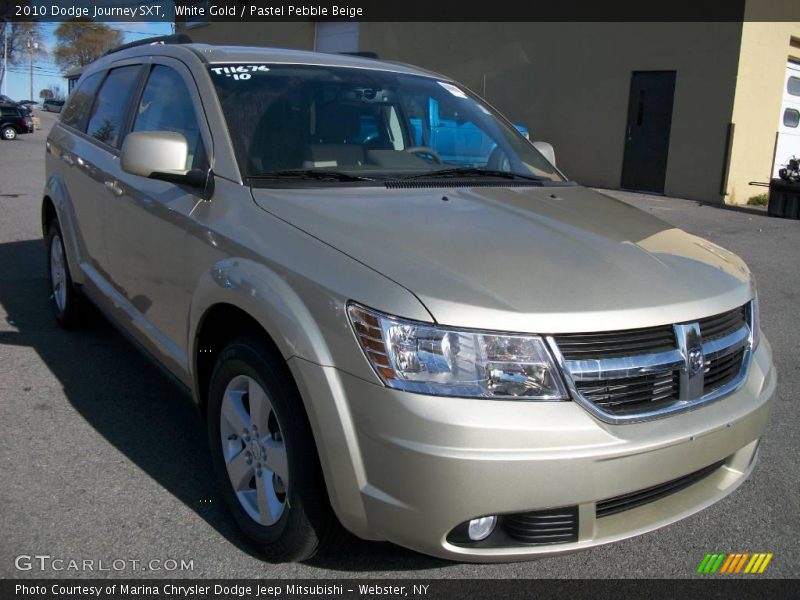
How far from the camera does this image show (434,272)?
7.50ft

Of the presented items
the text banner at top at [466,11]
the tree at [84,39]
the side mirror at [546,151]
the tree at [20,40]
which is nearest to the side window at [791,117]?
the text banner at top at [466,11]

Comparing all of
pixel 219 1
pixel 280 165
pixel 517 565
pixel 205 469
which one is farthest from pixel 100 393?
pixel 219 1

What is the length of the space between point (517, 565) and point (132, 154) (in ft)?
7.23

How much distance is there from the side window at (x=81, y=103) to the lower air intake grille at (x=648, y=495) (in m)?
4.07

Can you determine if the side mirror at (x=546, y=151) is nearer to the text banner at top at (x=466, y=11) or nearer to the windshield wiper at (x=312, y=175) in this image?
the windshield wiper at (x=312, y=175)

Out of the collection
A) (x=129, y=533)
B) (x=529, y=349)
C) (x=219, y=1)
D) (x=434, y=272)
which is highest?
(x=219, y=1)

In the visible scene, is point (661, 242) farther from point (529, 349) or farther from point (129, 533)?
point (129, 533)

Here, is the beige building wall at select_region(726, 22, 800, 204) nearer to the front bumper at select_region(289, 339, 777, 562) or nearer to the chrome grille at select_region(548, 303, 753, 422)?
the chrome grille at select_region(548, 303, 753, 422)

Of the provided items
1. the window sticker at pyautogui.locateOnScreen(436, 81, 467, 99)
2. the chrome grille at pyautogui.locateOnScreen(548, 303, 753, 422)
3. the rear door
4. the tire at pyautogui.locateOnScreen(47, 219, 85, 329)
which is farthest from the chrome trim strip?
the tire at pyautogui.locateOnScreen(47, 219, 85, 329)

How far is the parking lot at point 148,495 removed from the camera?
2.71m

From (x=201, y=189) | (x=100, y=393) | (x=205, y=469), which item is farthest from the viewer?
(x=100, y=393)

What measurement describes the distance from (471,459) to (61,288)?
4092 millimetres

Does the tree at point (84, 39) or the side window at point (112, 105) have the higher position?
the tree at point (84, 39)

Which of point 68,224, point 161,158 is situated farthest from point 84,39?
point 161,158
